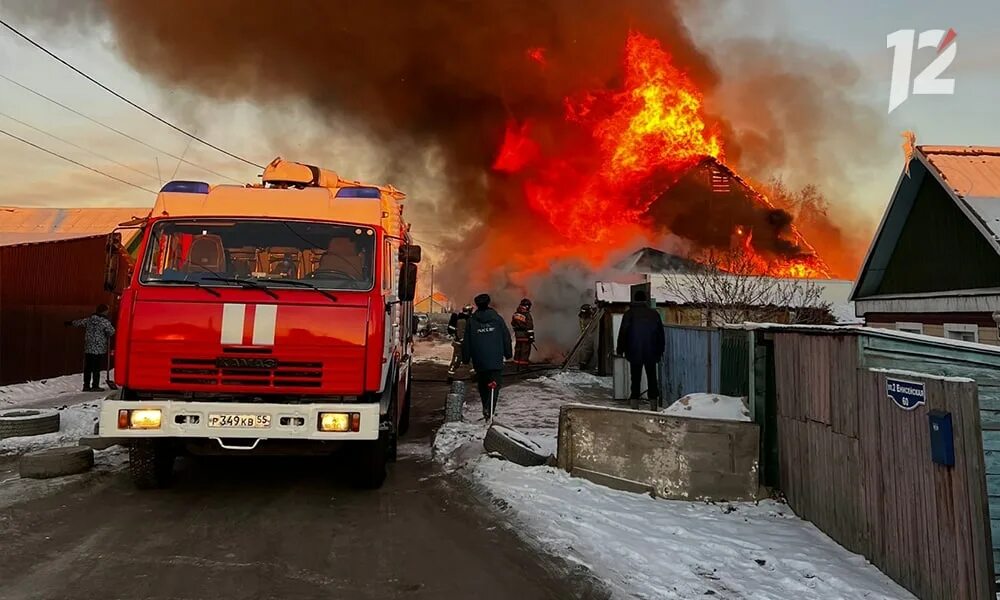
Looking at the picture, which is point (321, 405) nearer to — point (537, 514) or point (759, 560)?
point (537, 514)

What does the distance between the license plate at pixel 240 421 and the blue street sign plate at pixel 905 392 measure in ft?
14.8

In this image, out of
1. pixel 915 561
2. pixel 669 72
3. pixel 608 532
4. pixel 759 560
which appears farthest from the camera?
pixel 669 72

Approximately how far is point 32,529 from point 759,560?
5.37 meters

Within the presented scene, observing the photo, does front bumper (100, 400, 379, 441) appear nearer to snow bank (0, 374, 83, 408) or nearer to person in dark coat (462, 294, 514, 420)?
person in dark coat (462, 294, 514, 420)

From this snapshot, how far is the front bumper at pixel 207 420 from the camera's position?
4926 mm

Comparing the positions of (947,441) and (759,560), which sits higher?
(947,441)

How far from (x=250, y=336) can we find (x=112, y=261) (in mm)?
1860

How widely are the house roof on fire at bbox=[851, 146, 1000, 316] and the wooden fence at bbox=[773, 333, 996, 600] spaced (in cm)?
732

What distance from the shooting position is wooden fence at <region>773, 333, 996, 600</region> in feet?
10.4

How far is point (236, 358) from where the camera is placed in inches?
196

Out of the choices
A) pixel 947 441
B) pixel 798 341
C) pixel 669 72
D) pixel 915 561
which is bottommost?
pixel 915 561

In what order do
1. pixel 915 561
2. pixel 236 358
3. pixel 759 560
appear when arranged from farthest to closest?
1. pixel 236 358
2. pixel 759 560
3. pixel 915 561

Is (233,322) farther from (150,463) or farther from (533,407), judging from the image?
(533,407)

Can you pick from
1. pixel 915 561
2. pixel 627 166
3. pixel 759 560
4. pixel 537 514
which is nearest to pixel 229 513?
pixel 537 514
